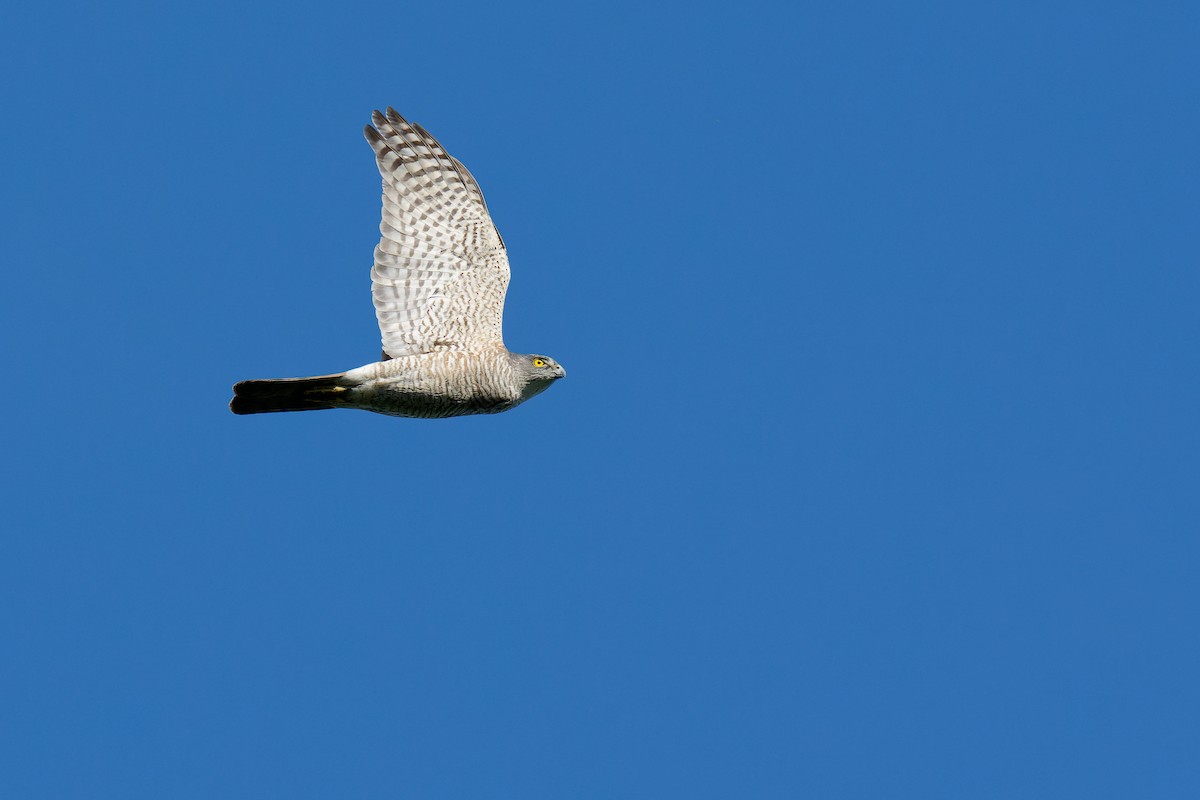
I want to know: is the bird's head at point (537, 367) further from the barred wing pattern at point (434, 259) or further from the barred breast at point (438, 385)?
the barred wing pattern at point (434, 259)

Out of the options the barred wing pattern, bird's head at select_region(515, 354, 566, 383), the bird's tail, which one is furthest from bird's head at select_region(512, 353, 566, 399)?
the bird's tail

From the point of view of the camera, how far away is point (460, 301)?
1277 centimetres

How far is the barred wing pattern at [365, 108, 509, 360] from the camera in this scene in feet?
41.4

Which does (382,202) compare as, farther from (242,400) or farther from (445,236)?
(242,400)

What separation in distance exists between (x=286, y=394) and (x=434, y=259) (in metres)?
2.09

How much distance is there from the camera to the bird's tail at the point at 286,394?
11.4 m

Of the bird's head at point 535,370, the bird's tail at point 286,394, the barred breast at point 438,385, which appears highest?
the bird's head at point 535,370

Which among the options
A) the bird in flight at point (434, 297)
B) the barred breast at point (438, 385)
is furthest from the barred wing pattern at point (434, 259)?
the barred breast at point (438, 385)

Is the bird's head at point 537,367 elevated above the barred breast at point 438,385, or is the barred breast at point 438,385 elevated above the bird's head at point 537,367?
the bird's head at point 537,367

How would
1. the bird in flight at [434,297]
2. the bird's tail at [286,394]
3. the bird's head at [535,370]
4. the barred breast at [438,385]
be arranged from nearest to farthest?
1. the bird's tail at [286,394]
2. the barred breast at [438,385]
3. the bird in flight at [434,297]
4. the bird's head at [535,370]

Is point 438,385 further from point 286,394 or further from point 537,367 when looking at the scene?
point 286,394

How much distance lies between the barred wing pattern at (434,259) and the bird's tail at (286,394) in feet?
2.97

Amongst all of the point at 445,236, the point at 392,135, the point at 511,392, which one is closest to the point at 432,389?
the point at 511,392

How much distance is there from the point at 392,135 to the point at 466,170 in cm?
87
